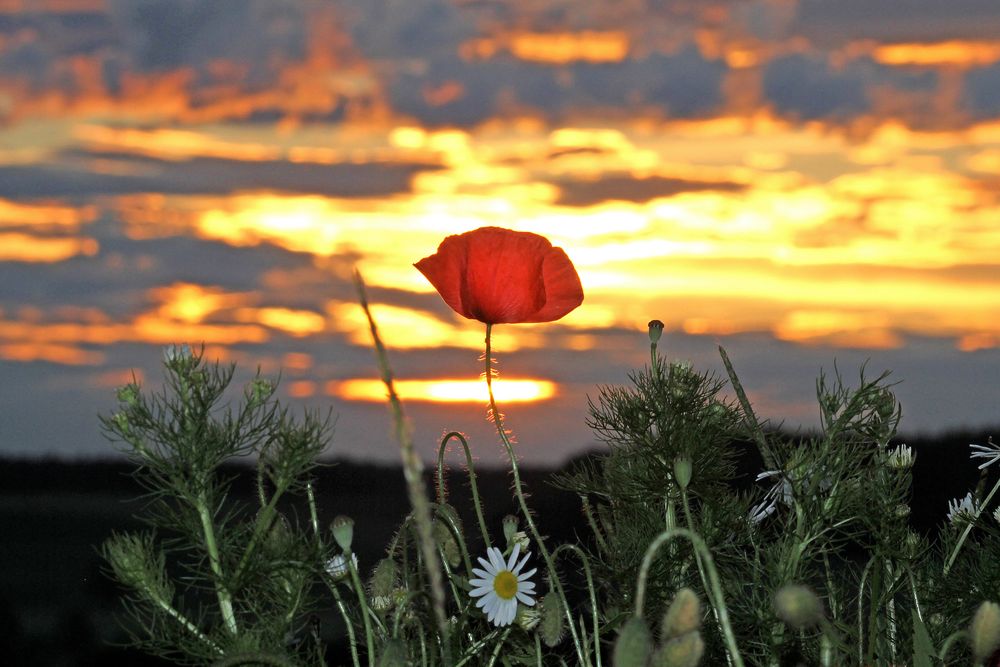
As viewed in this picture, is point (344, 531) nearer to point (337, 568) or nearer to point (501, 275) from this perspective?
point (337, 568)

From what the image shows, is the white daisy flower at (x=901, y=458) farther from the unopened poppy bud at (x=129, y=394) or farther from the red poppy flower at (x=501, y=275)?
the unopened poppy bud at (x=129, y=394)

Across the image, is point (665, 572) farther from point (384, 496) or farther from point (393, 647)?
point (384, 496)

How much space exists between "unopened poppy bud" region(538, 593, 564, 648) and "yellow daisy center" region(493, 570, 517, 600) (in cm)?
6

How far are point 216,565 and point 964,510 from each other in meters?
1.23

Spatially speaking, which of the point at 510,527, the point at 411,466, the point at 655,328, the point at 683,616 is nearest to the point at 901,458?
the point at 655,328

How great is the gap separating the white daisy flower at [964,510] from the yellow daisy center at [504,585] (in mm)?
779

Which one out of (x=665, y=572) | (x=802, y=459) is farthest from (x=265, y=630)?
(x=802, y=459)

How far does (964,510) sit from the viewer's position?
1.92m

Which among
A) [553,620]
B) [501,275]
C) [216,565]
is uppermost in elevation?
[501,275]

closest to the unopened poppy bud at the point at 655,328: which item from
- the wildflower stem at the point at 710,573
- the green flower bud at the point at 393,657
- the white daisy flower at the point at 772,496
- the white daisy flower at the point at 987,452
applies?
the white daisy flower at the point at 772,496

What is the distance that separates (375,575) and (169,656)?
15.1 inches

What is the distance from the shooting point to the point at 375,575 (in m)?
1.64

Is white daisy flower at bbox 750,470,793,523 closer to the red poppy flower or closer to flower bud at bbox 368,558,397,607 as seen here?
the red poppy flower

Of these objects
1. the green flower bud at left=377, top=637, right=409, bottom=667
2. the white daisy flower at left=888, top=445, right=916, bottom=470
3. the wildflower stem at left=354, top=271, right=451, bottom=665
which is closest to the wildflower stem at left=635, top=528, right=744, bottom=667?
the wildflower stem at left=354, top=271, right=451, bottom=665
